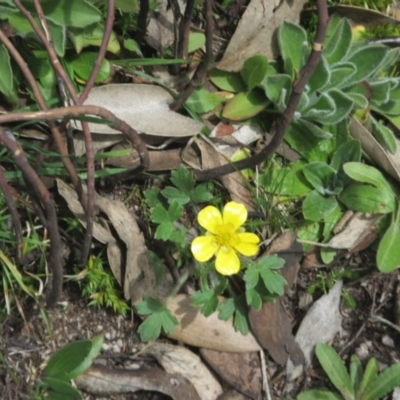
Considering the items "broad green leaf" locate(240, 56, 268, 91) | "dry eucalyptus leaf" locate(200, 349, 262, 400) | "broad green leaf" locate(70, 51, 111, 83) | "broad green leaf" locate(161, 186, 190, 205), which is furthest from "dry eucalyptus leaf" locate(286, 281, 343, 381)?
"broad green leaf" locate(70, 51, 111, 83)

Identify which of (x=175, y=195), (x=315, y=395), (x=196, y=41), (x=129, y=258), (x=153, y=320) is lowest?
(x=315, y=395)

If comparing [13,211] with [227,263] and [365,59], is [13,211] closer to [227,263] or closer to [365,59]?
[227,263]

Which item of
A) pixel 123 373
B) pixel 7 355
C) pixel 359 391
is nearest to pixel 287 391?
pixel 359 391

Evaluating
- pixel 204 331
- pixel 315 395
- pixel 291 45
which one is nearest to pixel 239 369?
pixel 204 331

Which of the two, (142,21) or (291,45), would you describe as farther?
(291,45)

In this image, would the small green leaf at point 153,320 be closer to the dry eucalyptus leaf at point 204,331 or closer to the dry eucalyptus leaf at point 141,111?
the dry eucalyptus leaf at point 204,331

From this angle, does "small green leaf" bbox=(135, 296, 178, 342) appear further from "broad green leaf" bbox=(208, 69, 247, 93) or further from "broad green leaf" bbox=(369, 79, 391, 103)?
"broad green leaf" bbox=(369, 79, 391, 103)

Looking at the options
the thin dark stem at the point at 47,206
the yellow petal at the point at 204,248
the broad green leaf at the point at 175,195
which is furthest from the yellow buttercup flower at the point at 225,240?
the thin dark stem at the point at 47,206
